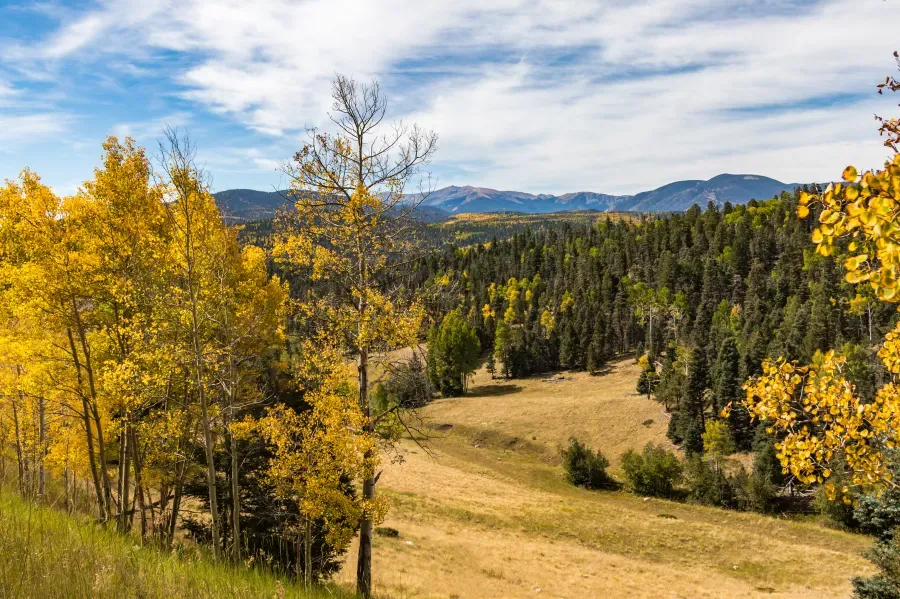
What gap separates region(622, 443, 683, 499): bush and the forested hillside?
382 inches

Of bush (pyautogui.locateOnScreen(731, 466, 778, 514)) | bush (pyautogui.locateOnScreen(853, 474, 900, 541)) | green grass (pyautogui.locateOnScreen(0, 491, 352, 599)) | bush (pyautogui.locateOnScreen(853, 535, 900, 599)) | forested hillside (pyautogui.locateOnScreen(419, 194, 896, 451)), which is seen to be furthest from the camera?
forested hillside (pyautogui.locateOnScreen(419, 194, 896, 451))

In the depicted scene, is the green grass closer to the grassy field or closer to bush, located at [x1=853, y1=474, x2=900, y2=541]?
the grassy field

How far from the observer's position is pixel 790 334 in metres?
82.2

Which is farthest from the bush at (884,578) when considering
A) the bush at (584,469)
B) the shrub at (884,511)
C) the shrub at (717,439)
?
the shrub at (717,439)

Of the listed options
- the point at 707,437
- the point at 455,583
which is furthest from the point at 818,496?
the point at 455,583

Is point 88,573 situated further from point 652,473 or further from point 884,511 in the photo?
point 652,473

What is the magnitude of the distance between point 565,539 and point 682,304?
302ft

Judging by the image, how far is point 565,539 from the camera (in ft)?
113

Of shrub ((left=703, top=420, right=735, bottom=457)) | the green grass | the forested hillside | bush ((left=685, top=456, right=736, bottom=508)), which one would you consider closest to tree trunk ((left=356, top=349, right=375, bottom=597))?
the green grass

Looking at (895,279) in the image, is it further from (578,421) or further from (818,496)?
(578,421)

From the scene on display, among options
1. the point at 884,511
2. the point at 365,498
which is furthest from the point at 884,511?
the point at 365,498

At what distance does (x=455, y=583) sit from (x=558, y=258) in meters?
147

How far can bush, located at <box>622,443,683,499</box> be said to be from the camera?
53406 mm

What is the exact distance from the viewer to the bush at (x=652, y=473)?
53406 mm
